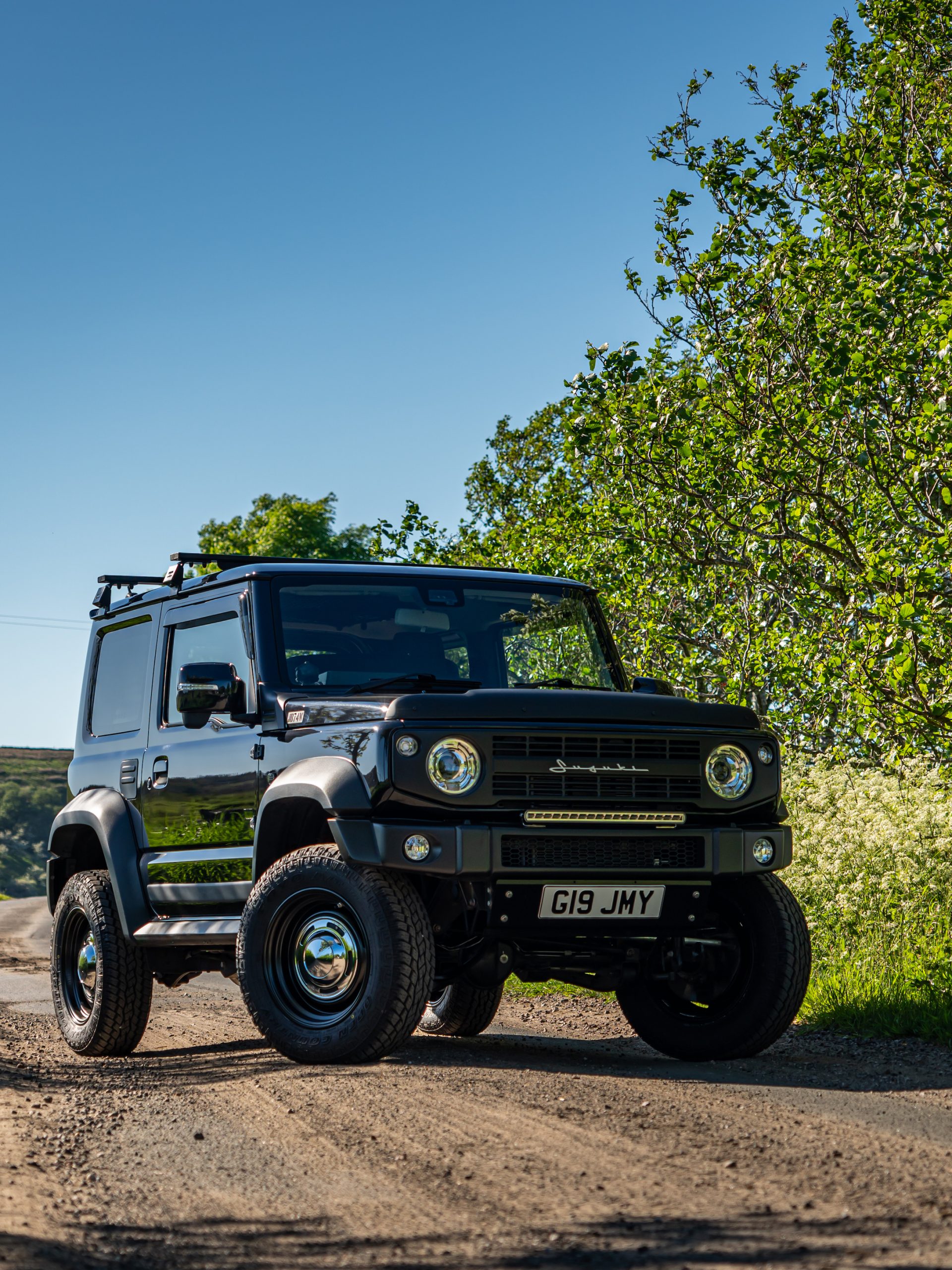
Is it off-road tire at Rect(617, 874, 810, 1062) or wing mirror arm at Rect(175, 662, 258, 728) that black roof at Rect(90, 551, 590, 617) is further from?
off-road tire at Rect(617, 874, 810, 1062)

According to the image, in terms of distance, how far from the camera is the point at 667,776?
6.71 meters

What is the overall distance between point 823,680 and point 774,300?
3317 millimetres

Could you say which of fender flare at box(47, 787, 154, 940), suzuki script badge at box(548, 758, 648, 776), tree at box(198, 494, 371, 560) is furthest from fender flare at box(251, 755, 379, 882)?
tree at box(198, 494, 371, 560)

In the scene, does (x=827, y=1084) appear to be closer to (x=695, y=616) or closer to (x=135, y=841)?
(x=135, y=841)

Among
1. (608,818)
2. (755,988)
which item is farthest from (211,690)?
(755,988)

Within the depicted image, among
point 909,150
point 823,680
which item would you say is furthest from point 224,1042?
point 909,150

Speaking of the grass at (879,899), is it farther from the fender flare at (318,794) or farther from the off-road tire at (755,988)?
the fender flare at (318,794)

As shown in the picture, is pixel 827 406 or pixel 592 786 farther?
pixel 827 406

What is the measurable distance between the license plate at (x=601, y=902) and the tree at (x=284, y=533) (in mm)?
42433

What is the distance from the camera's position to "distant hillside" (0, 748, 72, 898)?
11094cm

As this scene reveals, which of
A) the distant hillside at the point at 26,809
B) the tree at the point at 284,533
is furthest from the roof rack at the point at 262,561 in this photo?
the distant hillside at the point at 26,809

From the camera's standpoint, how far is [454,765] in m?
6.32

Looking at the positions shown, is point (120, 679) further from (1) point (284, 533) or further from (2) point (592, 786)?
(1) point (284, 533)

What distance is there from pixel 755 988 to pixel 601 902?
1.05 meters
